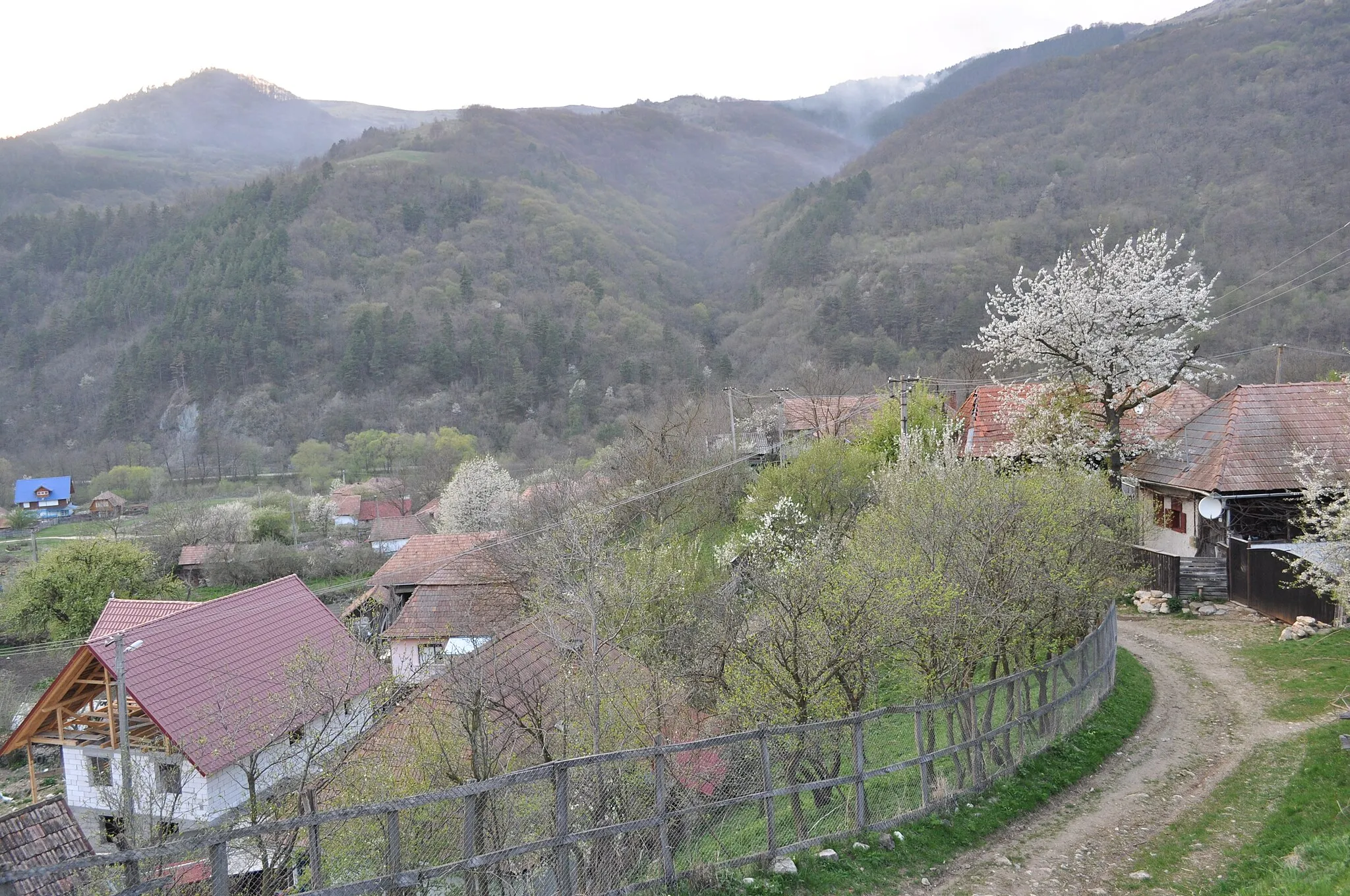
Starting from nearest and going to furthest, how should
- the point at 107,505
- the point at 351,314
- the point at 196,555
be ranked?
1. the point at 196,555
2. the point at 107,505
3. the point at 351,314

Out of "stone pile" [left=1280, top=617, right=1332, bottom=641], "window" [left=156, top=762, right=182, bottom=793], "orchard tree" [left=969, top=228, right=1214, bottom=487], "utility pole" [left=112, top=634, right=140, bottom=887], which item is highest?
"orchard tree" [left=969, top=228, right=1214, bottom=487]

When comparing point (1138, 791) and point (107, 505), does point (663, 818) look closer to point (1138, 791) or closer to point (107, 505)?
point (1138, 791)

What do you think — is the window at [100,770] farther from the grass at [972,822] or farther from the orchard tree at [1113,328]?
the orchard tree at [1113,328]

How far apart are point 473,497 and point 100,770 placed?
32531mm

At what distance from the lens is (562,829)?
764cm

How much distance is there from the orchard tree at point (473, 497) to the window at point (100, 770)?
2840 centimetres

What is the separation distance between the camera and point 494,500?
52969 mm

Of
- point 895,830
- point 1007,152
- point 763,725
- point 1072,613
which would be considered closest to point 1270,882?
point 895,830

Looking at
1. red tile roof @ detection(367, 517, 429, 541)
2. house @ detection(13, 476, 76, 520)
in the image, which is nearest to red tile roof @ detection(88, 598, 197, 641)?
red tile roof @ detection(367, 517, 429, 541)

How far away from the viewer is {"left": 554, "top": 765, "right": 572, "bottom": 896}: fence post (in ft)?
25.0

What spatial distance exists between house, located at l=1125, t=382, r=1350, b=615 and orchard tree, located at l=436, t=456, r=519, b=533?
35.0m

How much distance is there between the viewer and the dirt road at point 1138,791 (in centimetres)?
960

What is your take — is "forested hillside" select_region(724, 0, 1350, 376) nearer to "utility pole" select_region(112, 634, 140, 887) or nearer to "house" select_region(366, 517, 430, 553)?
"house" select_region(366, 517, 430, 553)

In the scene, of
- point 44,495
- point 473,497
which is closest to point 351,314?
point 44,495
